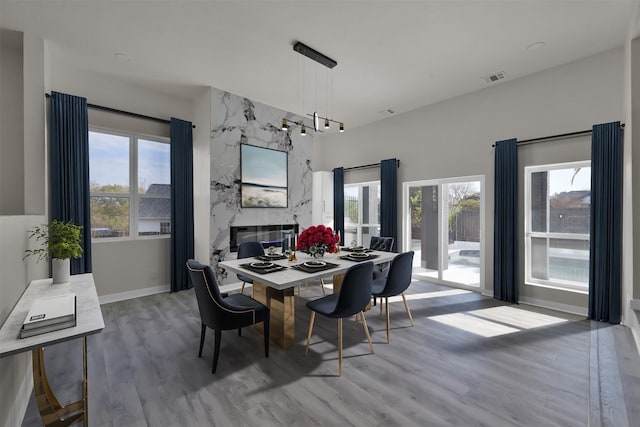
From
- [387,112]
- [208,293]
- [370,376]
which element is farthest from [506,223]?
[208,293]

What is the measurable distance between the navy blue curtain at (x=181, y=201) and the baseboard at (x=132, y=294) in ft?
0.65

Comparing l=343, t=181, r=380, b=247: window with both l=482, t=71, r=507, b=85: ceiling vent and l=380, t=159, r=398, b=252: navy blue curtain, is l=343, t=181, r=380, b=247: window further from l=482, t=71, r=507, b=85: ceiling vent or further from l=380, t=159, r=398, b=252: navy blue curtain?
l=482, t=71, r=507, b=85: ceiling vent

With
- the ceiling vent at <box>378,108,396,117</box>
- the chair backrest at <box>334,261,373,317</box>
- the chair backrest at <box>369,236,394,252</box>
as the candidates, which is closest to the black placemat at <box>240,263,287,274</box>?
the chair backrest at <box>334,261,373,317</box>

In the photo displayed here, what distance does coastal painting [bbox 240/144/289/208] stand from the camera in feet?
15.8

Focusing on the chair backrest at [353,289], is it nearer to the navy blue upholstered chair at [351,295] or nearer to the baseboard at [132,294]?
the navy blue upholstered chair at [351,295]

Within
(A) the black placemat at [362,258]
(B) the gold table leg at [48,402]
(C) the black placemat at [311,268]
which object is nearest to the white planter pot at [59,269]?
(B) the gold table leg at [48,402]

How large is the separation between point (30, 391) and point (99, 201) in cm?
270

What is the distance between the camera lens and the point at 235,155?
4.66 m

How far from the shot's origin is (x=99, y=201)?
4.01 meters

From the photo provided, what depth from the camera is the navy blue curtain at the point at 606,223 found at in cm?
310

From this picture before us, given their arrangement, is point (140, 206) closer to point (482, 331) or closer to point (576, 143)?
point (482, 331)

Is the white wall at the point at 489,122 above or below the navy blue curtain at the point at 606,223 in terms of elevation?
above


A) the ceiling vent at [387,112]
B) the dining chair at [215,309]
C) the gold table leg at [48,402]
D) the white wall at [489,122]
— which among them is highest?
the ceiling vent at [387,112]

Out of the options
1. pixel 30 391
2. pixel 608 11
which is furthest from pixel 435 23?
pixel 30 391
